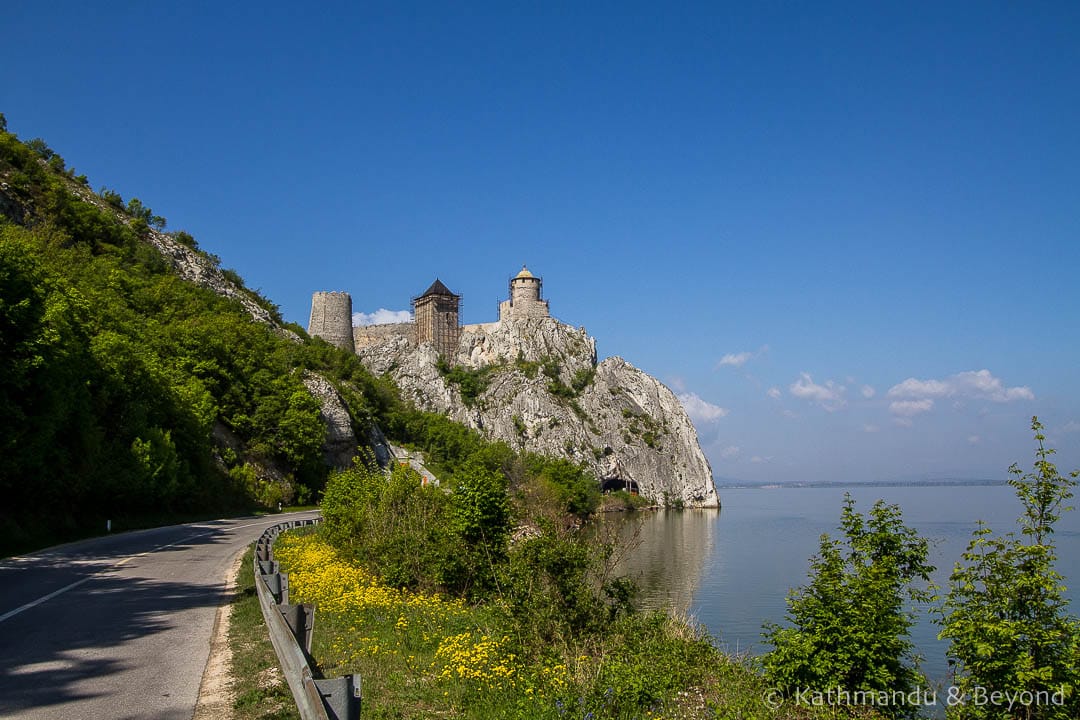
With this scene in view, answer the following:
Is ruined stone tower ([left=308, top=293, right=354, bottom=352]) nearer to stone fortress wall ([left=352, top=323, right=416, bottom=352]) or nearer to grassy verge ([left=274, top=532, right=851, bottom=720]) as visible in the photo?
stone fortress wall ([left=352, top=323, right=416, bottom=352])

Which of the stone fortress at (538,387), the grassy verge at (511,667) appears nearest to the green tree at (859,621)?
the grassy verge at (511,667)

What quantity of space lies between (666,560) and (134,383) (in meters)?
30.2

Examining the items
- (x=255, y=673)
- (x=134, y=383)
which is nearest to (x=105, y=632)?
(x=255, y=673)

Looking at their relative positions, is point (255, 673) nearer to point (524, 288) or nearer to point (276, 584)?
point (276, 584)

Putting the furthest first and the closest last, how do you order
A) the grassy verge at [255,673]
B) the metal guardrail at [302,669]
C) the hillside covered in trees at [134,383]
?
1. the hillside covered in trees at [134,383]
2. the grassy verge at [255,673]
3. the metal guardrail at [302,669]

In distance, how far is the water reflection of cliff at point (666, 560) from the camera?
2385 cm

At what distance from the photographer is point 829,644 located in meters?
10.1

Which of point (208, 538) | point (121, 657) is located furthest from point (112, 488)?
point (121, 657)

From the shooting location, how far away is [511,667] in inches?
413

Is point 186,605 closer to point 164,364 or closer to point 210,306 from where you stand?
point 164,364

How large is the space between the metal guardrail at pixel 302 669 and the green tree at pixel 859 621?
6670 mm

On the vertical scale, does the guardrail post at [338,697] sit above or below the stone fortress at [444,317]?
below

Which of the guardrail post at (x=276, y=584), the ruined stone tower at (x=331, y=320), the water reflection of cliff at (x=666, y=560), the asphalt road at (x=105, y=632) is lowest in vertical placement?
the water reflection of cliff at (x=666, y=560)

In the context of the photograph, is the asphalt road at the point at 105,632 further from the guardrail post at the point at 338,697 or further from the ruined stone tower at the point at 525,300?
the ruined stone tower at the point at 525,300
